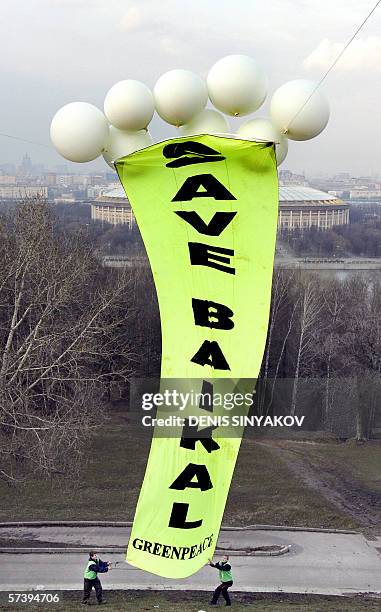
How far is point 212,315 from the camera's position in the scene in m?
6.68

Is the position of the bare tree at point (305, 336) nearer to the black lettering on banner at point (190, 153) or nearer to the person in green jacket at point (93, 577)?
the person in green jacket at point (93, 577)

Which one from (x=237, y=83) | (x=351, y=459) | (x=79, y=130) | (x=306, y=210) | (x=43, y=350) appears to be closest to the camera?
(x=237, y=83)

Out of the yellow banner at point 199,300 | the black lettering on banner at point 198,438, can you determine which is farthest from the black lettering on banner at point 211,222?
the black lettering on banner at point 198,438

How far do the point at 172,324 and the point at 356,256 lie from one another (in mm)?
72805

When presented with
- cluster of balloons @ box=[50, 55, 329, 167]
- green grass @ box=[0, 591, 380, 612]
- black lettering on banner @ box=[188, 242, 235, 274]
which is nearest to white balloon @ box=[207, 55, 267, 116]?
cluster of balloons @ box=[50, 55, 329, 167]

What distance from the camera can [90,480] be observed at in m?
19.6

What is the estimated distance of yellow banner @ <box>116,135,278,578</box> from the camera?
6574 millimetres

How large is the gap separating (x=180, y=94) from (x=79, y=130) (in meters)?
1.03

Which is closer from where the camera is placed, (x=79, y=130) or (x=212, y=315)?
(x=212, y=315)

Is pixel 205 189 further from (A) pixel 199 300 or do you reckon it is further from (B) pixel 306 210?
(B) pixel 306 210

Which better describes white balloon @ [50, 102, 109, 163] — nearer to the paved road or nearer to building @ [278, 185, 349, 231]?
the paved road

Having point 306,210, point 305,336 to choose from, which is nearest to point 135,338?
point 305,336

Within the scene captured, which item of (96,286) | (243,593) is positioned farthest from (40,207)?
(243,593)

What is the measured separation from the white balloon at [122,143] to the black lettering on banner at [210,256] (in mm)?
1402
